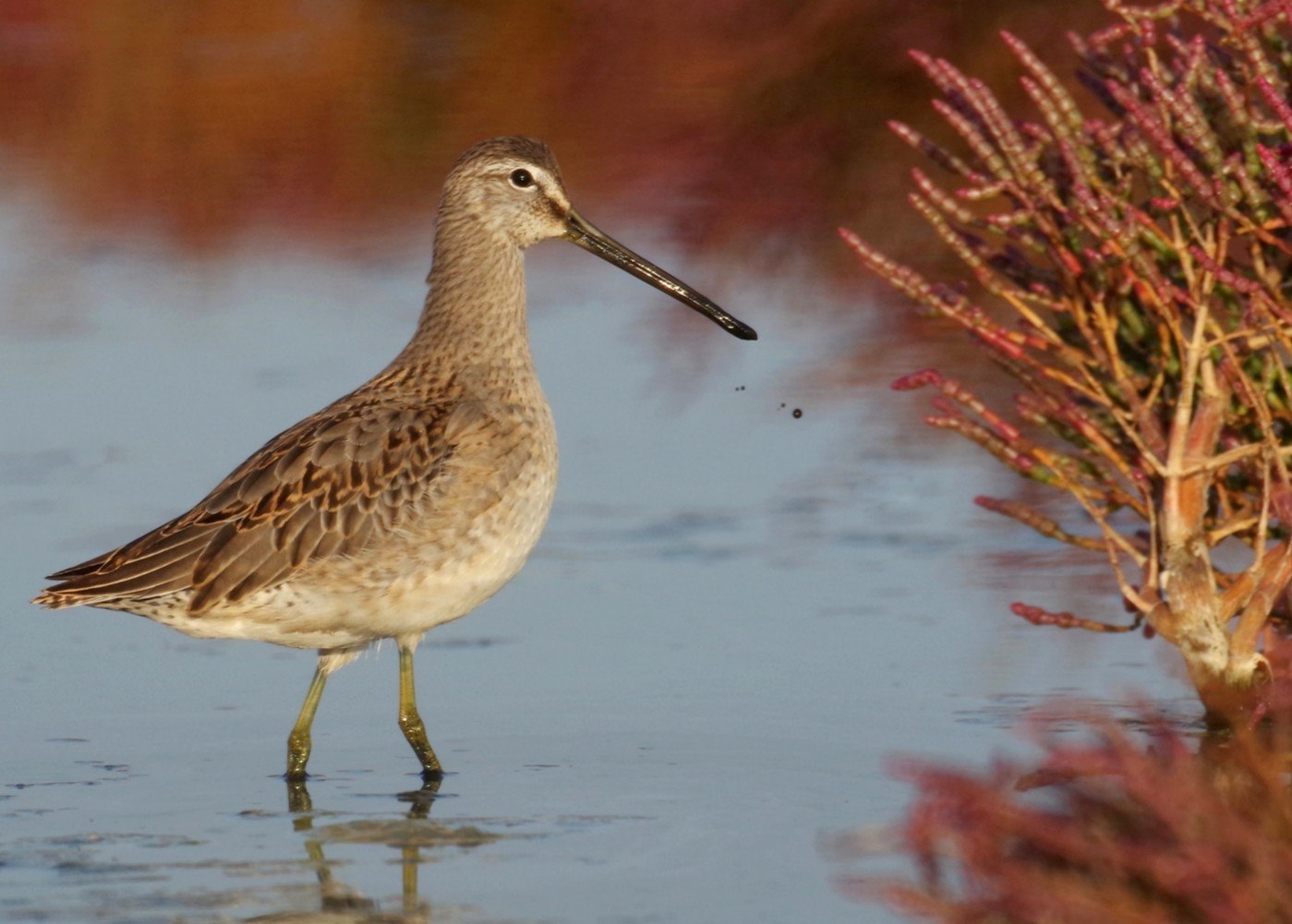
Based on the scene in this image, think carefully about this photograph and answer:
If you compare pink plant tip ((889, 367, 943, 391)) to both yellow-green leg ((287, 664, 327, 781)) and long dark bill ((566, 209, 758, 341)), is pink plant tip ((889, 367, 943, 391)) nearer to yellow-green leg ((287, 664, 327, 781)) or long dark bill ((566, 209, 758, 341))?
long dark bill ((566, 209, 758, 341))

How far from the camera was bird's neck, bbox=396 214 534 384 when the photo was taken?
565 cm

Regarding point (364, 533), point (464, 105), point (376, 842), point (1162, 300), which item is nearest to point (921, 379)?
point (1162, 300)

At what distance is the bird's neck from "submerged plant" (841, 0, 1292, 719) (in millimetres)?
1062

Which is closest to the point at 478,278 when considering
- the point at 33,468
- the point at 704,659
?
the point at 704,659

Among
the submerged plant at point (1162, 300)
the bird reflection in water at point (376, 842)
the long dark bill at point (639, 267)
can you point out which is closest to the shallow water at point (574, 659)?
the bird reflection in water at point (376, 842)

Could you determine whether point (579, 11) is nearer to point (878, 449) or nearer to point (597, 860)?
point (878, 449)

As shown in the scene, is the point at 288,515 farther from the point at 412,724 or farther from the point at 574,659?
the point at 574,659

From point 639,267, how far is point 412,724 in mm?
1451

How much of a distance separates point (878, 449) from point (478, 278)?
2331 mm

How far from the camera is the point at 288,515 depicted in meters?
5.34

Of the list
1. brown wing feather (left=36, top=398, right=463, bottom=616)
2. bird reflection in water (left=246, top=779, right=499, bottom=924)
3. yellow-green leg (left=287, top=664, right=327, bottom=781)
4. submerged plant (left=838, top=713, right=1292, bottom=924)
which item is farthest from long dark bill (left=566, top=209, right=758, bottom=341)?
submerged plant (left=838, top=713, right=1292, bottom=924)

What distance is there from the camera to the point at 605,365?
8.66 meters

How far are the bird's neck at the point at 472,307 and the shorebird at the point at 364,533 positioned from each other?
3 centimetres

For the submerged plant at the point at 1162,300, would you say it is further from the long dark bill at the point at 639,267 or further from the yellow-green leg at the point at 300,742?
the yellow-green leg at the point at 300,742
